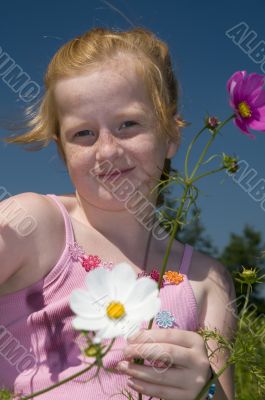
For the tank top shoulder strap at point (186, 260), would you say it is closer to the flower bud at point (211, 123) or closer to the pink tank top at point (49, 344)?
the pink tank top at point (49, 344)

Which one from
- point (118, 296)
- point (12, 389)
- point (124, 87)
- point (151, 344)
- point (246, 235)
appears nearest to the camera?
point (118, 296)

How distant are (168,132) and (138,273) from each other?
0.37 m

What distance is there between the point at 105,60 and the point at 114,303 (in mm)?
1019

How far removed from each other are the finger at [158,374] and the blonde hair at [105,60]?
730 millimetres

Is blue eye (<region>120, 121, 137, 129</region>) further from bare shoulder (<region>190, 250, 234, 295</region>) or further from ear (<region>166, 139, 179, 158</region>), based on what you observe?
bare shoulder (<region>190, 250, 234, 295</region>)

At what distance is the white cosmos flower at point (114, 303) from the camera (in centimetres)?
45

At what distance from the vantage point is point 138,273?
1.39m

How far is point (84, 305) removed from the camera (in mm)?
467

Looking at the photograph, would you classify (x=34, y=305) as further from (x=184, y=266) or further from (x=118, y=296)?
(x=118, y=296)

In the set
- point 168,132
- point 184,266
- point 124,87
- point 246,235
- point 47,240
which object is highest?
point 124,87

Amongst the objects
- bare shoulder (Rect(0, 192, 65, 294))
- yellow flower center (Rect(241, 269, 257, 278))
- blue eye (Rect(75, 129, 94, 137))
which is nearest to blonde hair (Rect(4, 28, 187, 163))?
blue eye (Rect(75, 129, 94, 137))

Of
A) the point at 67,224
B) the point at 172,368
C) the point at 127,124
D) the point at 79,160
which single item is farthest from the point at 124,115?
the point at 172,368

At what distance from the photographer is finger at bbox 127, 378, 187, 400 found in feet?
2.46

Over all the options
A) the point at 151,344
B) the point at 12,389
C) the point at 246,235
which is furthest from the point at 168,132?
the point at 246,235
